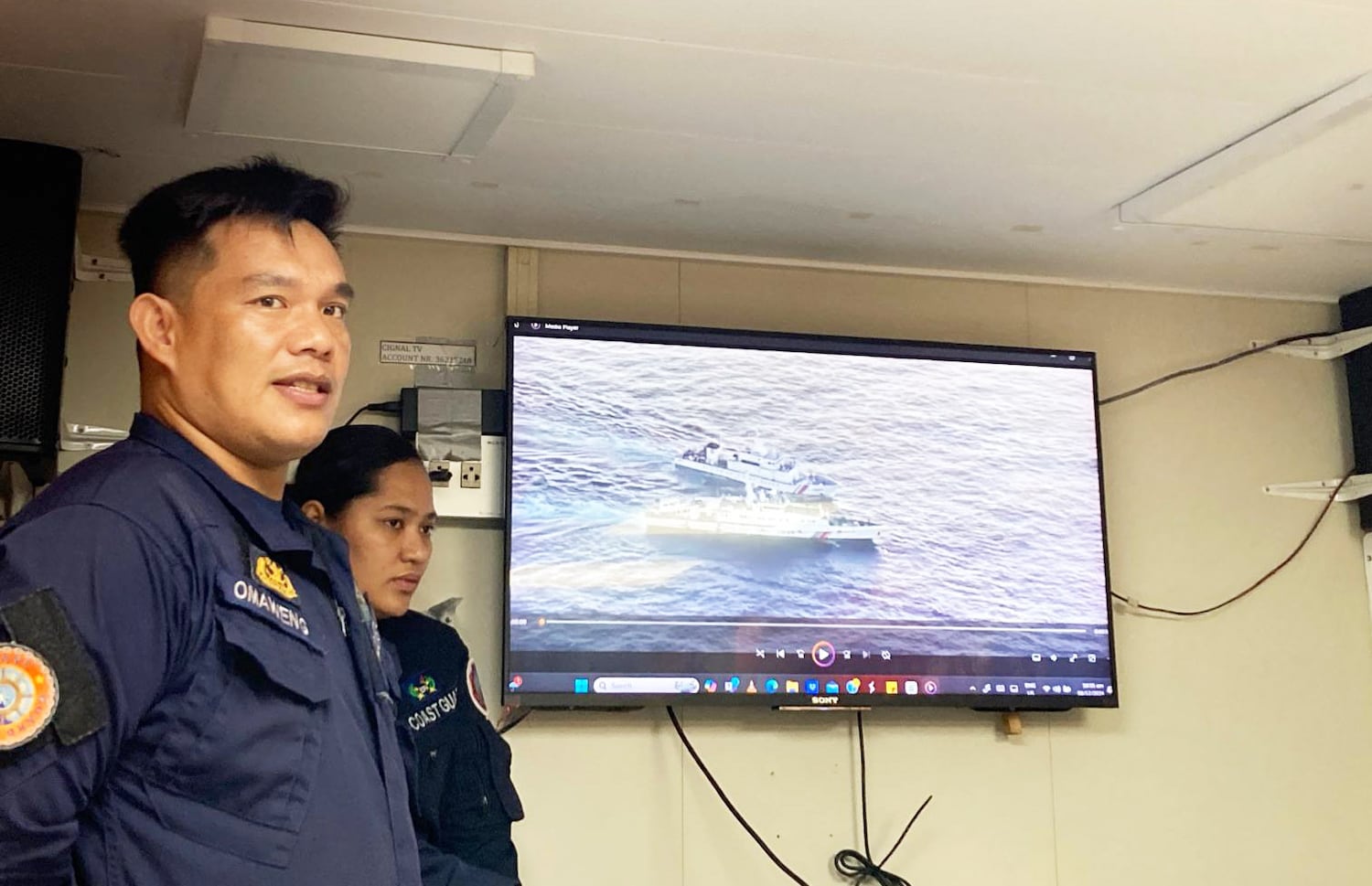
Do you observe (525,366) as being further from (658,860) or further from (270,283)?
(270,283)

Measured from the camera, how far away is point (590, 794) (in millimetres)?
2654

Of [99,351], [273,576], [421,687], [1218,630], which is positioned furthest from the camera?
[1218,630]

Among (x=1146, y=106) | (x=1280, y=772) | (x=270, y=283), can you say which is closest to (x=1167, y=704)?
(x=1280, y=772)

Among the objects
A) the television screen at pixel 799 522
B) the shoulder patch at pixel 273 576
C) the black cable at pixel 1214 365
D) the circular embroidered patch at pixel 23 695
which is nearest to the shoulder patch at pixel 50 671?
the circular embroidered patch at pixel 23 695

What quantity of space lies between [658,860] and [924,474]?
1040 mm

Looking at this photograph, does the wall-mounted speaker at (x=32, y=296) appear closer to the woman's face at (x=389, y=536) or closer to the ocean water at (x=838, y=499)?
the woman's face at (x=389, y=536)

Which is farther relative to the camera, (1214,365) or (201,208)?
(1214,365)

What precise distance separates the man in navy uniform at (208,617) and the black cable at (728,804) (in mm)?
1294

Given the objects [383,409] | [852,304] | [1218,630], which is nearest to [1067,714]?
[1218,630]

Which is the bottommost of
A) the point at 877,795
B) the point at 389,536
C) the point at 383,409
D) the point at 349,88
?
the point at 877,795

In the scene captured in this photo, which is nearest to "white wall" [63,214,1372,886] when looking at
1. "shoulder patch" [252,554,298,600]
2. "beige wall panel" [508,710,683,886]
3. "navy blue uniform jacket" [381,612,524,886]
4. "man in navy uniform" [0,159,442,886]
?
"beige wall panel" [508,710,683,886]

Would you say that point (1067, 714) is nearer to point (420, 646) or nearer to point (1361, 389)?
point (1361, 389)

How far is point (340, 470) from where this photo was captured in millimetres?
2211

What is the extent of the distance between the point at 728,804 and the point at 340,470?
3.70 ft
